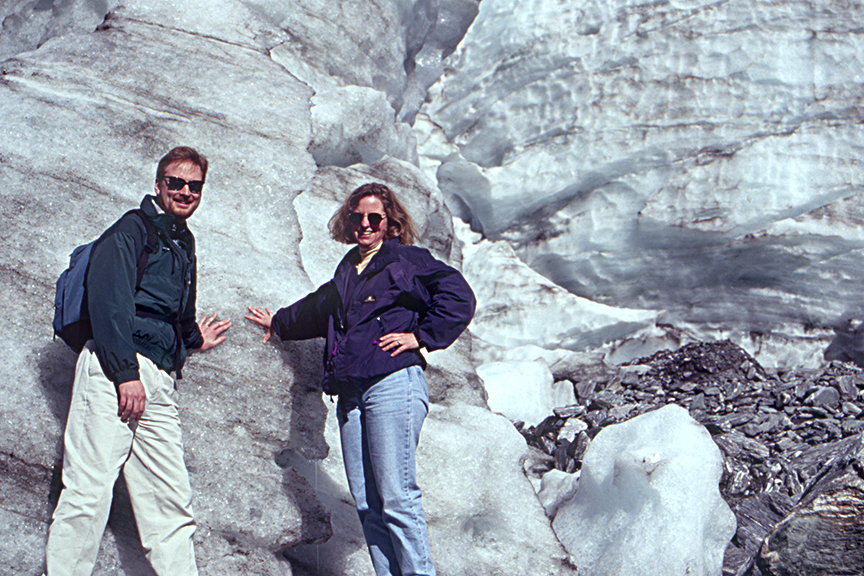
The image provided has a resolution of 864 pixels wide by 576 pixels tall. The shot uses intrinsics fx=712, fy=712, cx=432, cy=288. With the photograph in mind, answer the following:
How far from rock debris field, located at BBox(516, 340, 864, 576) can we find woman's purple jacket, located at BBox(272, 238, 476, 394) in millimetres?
2483

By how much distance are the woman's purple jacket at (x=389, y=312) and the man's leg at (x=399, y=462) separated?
0.12m

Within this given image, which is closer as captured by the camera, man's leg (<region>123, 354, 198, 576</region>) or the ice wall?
man's leg (<region>123, 354, 198, 576</region>)

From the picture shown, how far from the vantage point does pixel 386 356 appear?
3.52m

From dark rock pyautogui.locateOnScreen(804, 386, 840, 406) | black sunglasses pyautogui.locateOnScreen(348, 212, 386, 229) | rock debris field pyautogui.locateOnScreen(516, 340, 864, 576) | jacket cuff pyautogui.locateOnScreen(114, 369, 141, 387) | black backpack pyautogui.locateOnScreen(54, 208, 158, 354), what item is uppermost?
black backpack pyautogui.locateOnScreen(54, 208, 158, 354)

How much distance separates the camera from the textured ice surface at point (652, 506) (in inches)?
185

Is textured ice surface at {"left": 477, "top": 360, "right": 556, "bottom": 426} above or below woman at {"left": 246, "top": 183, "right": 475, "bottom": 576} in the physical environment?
below

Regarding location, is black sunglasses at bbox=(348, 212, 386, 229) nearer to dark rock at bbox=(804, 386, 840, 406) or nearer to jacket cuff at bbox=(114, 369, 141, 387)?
jacket cuff at bbox=(114, 369, 141, 387)

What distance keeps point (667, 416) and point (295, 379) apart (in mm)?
2748

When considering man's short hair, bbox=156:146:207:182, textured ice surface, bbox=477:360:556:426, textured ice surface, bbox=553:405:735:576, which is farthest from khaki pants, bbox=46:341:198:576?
textured ice surface, bbox=477:360:556:426

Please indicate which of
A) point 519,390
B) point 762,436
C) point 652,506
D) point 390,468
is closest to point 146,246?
point 390,468

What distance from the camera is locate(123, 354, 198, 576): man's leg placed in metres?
3.35

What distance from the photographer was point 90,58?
5.49 metres

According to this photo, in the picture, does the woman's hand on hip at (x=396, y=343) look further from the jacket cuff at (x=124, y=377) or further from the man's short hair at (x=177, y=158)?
the man's short hair at (x=177, y=158)

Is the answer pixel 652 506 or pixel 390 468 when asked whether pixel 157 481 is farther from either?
pixel 652 506
